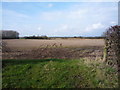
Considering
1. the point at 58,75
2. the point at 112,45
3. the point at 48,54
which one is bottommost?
the point at 58,75

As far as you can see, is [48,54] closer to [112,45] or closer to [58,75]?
[58,75]

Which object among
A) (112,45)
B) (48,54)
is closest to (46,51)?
(48,54)

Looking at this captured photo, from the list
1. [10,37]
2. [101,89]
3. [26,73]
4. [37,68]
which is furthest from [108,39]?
[10,37]

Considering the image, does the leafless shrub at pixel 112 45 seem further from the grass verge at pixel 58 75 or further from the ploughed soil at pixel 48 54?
the ploughed soil at pixel 48 54

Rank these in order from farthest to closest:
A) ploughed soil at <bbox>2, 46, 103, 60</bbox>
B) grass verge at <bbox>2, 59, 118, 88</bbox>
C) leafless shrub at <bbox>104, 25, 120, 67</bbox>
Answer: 1. ploughed soil at <bbox>2, 46, 103, 60</bbox>
2. leafless shrub at <bbox>104, 25, 120, 67</bbox>
3. grass verge at <bbox>2, 59, 118, 88</bbox>

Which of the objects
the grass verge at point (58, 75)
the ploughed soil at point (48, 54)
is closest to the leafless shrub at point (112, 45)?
the grass verge at point (58, 75)

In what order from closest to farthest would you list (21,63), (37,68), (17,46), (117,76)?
(117,76) → (37,68) → (21,63) → (17,46)

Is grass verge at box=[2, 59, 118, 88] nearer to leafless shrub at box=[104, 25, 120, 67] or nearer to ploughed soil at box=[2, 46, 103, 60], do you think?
leafless shrub at box=[104, 25, 120, 67]

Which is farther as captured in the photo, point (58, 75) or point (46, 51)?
point (46, 51)

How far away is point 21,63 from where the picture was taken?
5.31 m

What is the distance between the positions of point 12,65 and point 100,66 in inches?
140

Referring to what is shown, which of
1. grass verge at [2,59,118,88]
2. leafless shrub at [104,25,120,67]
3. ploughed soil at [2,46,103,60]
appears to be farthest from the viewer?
ploughed soil at [2,46,103,60]

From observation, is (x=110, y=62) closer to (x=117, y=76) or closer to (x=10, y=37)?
(x=117, y=76)

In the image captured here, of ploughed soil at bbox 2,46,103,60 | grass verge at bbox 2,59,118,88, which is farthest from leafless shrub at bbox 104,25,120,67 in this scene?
ploughed soil at bbox 2,46,103,60
